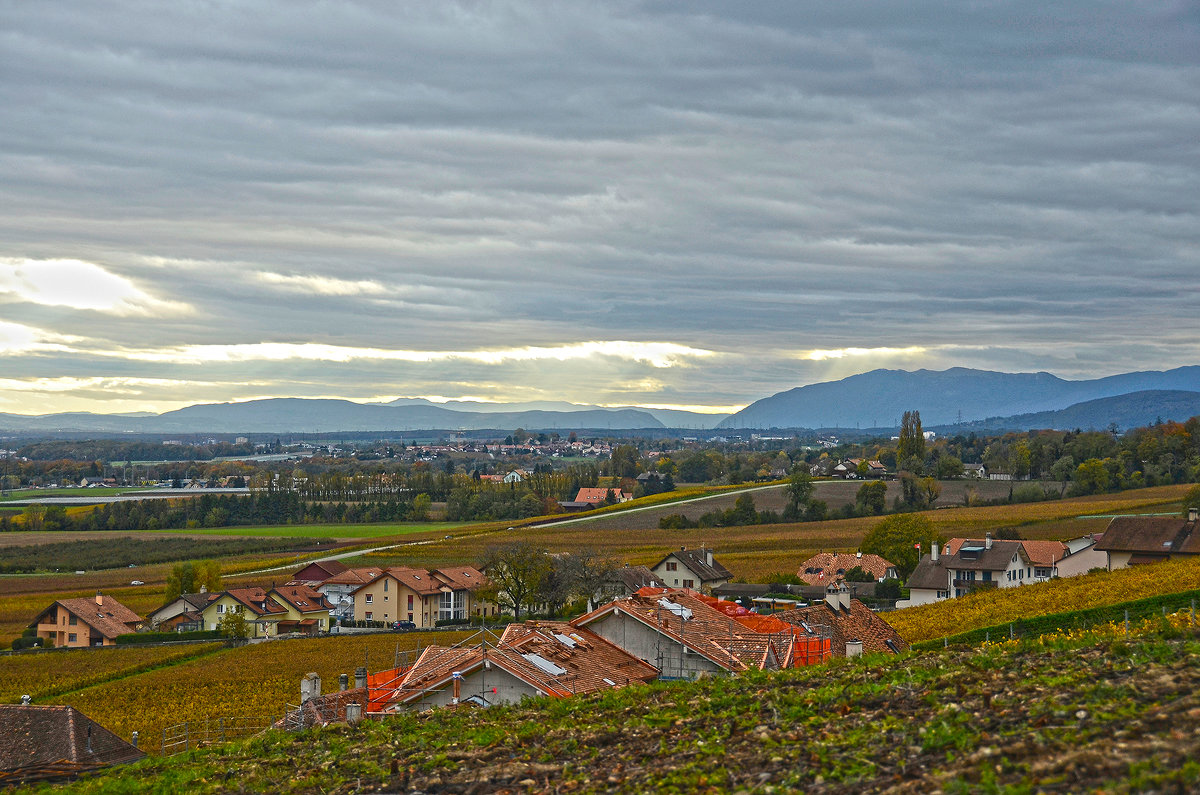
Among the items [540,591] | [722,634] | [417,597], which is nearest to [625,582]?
[540,591]

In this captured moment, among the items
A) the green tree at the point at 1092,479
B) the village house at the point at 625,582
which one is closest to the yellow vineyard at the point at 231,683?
the village house at the point at 625,582

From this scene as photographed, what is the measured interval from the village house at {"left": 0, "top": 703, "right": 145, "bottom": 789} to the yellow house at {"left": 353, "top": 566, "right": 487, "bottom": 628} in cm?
4572

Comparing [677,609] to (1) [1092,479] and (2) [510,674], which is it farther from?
(1) [1092,479]

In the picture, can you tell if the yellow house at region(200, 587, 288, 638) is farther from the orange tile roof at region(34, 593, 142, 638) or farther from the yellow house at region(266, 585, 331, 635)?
the orange tile roof at region(34, 593, 142, 638)

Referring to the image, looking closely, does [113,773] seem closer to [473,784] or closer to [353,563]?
[473,784]

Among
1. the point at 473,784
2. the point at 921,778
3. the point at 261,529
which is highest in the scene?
the point at 921,778

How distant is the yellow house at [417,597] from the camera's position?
239 ft

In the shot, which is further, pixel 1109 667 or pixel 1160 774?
pixel 1109 667

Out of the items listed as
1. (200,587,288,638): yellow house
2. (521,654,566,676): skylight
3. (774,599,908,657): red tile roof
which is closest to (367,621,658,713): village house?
(521,654,566,676): skylight

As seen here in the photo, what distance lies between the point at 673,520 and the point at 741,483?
176ft

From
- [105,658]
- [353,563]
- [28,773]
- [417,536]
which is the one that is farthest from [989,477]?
[28,773]

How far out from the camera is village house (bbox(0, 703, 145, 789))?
77.3 ft

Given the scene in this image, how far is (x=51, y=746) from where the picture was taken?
2481 cm

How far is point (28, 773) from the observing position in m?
23.5
